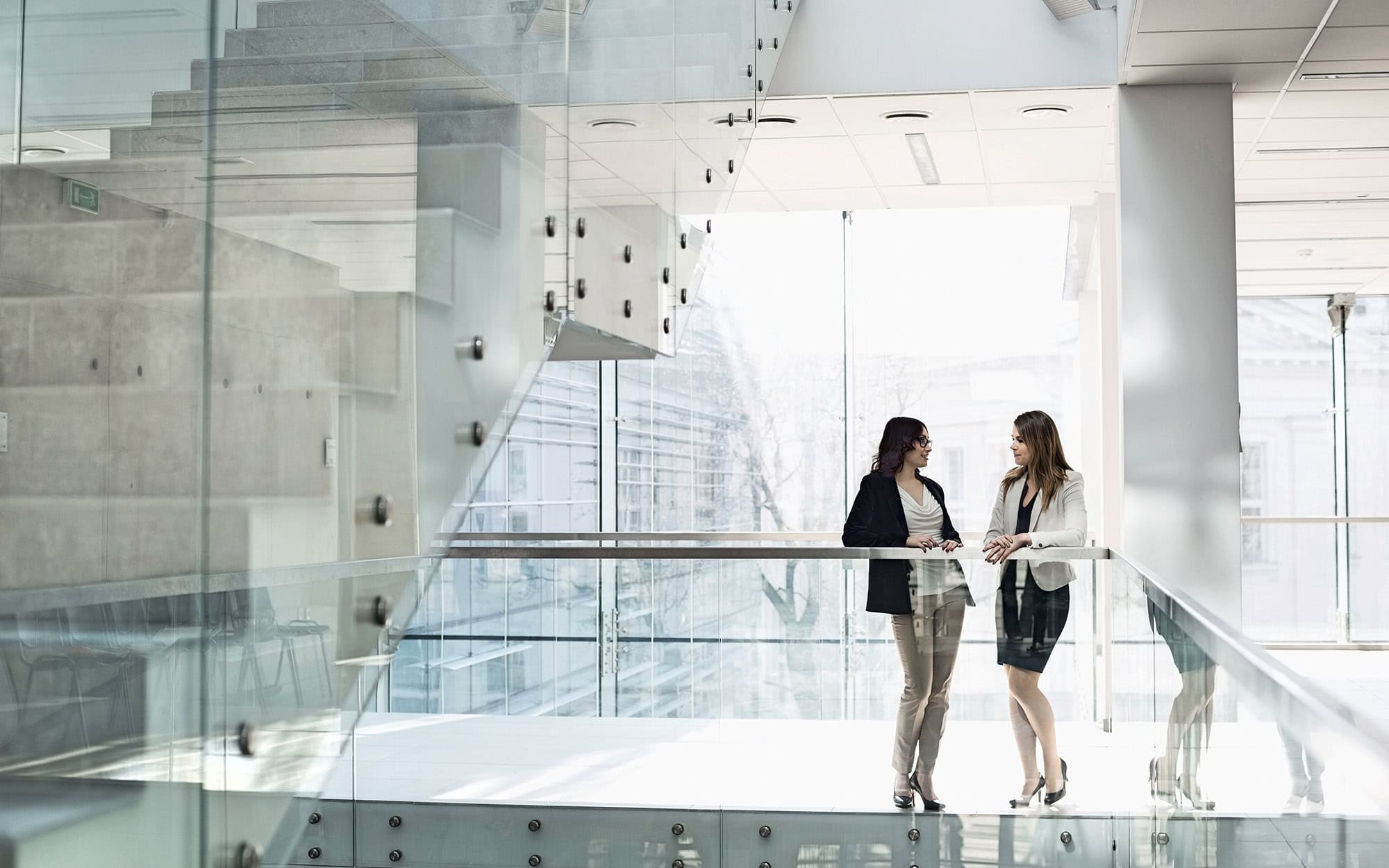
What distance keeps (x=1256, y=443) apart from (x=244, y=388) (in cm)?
1389

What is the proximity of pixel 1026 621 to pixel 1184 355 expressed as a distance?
63.5 inches

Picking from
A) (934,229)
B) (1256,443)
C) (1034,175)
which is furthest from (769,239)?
(1034,175)

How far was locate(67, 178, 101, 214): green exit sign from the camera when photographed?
1.55 m

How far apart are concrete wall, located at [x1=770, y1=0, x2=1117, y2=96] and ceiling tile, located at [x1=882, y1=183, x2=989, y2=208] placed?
2145mm

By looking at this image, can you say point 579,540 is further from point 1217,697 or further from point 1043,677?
point 1217,697

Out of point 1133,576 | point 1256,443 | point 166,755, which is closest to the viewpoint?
point 166,755

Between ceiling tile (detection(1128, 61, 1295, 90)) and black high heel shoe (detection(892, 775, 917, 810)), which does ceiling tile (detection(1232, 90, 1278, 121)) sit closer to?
ceiling tile (detection(1128, 61, 1295, 90))

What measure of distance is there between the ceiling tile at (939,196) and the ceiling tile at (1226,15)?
3261 mm

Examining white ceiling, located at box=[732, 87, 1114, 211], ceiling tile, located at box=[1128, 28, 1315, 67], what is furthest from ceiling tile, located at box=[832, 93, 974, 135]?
ceiling tile, located at box=[1128, 28, 1315, 67]

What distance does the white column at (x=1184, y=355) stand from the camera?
20.4 ft

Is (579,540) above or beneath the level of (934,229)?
beneath

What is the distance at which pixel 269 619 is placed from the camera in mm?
1933

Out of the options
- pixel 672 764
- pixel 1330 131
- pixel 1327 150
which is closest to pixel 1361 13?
pixel 1330 131

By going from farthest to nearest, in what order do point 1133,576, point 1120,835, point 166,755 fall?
point 1120,835
point 1133,576
point 166,755
